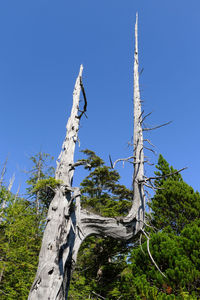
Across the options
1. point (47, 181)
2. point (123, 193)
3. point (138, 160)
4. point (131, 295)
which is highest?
point (123, 193)

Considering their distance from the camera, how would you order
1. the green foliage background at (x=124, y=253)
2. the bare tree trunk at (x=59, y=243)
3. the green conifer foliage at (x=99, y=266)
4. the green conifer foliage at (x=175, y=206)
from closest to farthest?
the bare tree trunk at (x=59, y=243) < the green foliage background at (x=124, y=253) < the green conifer foliage at (x=99, y=266) < the green conifer foliage at (x=175, y=206)

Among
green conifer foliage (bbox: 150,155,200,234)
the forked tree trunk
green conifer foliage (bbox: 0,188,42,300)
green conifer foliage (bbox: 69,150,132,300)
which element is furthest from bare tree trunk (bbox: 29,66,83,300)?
green conifer foliage (bbox: 150,155,200,234)

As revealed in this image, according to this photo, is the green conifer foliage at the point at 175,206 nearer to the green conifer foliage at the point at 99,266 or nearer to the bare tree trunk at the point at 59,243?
the green conifer foliage at the point at 99,266

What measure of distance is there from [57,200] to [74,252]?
3.71 ft

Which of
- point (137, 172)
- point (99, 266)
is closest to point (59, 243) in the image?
point (137, 172)

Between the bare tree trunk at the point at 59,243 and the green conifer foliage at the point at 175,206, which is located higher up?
the green conifer foliage at the point at 175,206

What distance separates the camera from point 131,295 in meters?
5.98

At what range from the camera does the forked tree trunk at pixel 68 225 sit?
322cm

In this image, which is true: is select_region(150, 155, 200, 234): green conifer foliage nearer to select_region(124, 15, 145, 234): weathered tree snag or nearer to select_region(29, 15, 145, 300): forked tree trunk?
Result: select_region(124, 15, 145, 234): weathered tree snag

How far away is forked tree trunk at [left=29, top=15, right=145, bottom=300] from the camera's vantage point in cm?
322

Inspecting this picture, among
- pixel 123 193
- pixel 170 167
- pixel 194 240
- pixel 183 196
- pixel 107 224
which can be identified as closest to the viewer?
pixel 107 224

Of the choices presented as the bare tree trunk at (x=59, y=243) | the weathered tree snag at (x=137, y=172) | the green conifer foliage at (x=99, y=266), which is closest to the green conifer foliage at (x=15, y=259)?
the green conifer foliage at (x=99, y=266)

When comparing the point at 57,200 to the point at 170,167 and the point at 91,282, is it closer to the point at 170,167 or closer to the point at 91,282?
the point at 91,282

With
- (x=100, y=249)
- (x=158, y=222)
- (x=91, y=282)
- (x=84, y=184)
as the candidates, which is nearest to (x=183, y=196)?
(x=158, y=222)
